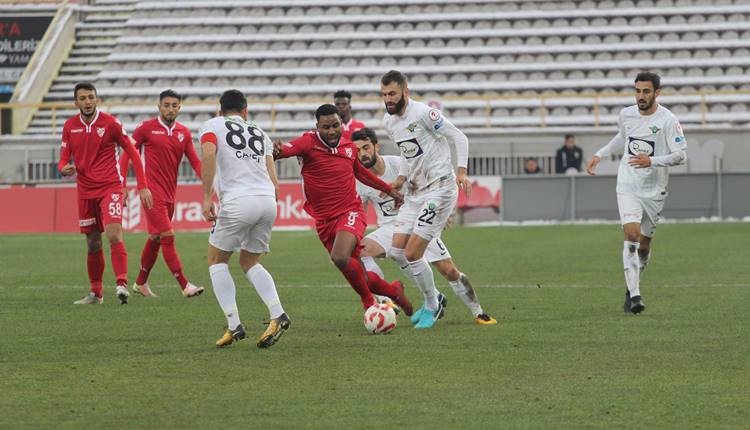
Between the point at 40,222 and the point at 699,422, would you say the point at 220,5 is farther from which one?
the point at 699,422

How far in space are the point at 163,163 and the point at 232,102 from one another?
537 cm

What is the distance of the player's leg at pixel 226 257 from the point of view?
9.70 m

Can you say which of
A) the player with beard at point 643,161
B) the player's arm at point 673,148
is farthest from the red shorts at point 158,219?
the player's arm at point 673,148

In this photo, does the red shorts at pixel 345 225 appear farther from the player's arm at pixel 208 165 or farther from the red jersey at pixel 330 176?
the player's arm at pixel 208 165

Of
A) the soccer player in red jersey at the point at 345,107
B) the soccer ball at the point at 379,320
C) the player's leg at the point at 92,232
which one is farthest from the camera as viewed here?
the soccer player in red jersey at the point at 345,107

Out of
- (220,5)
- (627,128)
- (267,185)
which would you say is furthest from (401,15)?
(267,185)

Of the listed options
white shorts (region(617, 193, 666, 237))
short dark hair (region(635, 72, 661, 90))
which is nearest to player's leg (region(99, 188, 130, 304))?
white shorts (region(617, 193, 666, 237))

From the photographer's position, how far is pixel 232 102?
977 centimetres

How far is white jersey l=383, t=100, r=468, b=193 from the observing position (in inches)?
432

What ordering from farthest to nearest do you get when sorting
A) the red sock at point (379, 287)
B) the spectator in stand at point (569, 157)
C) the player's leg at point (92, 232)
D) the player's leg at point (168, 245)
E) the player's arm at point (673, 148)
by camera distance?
1. the spectator in stand at point (569, 157)
2. the player's leg at point (168, 245)
3. the player's leg at point (92, 232)
4. the player's arm at point (673, 148)
5. the red sock at point (379, 287)

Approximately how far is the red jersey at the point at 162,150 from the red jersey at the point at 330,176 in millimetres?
4119

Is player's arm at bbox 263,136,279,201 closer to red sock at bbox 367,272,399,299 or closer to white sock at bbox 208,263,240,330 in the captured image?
white sock at bbox 208,263,240,330

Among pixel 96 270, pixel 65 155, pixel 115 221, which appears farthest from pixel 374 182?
pixel 65 155

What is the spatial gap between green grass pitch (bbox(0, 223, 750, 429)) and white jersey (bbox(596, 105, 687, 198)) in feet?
3.54
